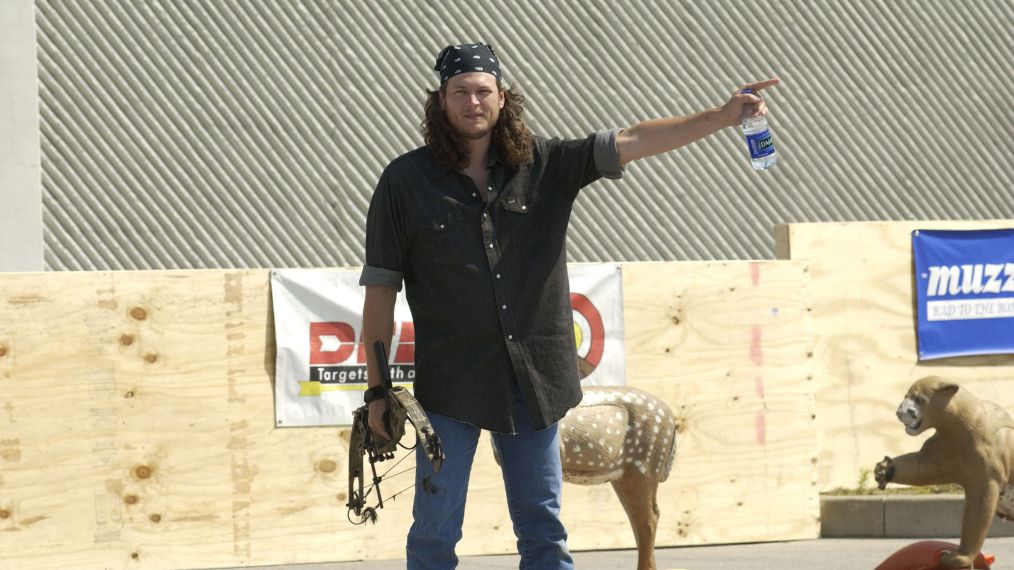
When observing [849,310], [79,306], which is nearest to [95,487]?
[79,306]

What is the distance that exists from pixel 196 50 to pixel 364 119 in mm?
1607

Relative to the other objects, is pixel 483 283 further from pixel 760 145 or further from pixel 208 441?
A: pixel 208 441

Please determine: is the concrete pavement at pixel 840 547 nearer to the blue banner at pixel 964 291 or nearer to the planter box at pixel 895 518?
the planter box at pixel 895 518

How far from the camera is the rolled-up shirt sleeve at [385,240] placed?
4.20m

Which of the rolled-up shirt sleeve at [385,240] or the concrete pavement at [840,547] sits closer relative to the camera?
the rolled-up shirt sleeve at [385,240]

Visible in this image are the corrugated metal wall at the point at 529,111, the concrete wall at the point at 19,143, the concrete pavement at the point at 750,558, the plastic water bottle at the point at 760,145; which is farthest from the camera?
the corrugated metal wall at the point at 529,111

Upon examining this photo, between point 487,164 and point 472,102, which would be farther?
point 487,164

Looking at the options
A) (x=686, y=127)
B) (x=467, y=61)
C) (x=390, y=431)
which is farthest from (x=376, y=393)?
(x=686, y=127)

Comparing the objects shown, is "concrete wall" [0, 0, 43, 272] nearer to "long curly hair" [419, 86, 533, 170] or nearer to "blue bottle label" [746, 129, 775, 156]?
"long curly hair" [419, 86, 533, 170]

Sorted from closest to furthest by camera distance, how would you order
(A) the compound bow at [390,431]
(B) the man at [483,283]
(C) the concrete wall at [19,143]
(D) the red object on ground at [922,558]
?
(A) the compound bow at [390,431]
(B) the man at [483,283]
(D) the red object on ground at [922,558]
(C) the concrete wall at [19,143]

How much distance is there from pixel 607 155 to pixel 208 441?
3.75 meters

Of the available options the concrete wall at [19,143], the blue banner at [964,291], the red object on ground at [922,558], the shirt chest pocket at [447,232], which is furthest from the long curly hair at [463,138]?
the concrete wall at [19,143]

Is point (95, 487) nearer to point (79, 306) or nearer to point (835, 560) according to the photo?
point (79, 306)

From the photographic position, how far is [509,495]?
13.9 feet
